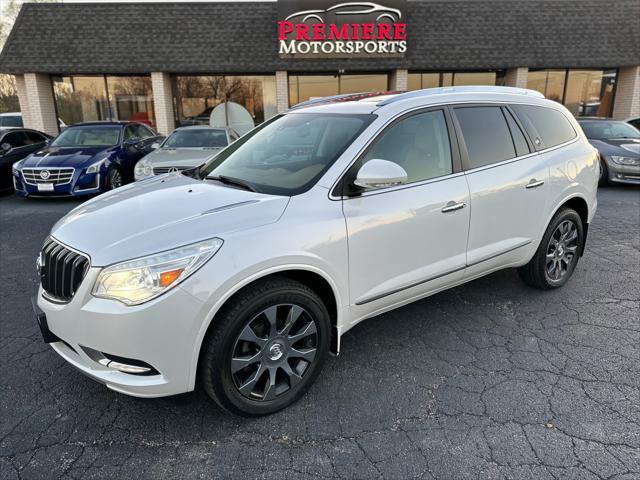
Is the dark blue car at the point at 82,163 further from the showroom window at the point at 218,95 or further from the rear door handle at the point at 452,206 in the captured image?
the rear door handle at the point at 452,206

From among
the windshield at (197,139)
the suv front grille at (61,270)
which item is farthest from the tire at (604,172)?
the suv front grille at (61,270)

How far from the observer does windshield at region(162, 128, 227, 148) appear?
381 inches

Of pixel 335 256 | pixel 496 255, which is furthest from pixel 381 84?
pixel 335 256

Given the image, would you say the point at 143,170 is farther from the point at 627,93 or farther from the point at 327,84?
the point at 627,93

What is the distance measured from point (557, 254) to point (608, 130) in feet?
28.4

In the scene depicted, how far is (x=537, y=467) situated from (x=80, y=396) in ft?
8.64

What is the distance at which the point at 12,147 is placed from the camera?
10.2 m

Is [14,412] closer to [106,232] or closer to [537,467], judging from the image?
[106,232]

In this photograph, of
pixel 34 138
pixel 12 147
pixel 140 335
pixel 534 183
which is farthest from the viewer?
pixel 34 138

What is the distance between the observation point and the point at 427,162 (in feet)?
10.8

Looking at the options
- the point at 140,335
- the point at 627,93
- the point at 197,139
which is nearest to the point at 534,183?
the point at 140,335

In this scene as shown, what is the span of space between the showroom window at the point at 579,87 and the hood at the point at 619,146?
23.7 feet

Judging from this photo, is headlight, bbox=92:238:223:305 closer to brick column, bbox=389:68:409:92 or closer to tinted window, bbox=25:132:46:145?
tinted window, bbox=25:132:46:145

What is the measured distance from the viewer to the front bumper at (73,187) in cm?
870
